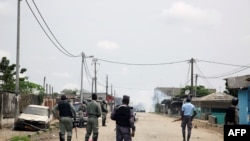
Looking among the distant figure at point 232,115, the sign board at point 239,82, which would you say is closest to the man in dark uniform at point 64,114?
the distant figure at point 232,115

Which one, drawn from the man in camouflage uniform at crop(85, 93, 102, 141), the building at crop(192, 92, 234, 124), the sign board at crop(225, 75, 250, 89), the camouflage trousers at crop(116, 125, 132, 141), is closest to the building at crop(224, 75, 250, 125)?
the sign board at crop(225, 75, 250, 89)

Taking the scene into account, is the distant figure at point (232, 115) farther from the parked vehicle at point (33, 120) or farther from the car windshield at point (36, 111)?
the car windshield at point (36, 111)

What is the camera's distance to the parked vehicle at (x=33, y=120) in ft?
93.0

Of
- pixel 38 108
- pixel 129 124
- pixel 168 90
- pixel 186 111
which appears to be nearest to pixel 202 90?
pixel 168 90

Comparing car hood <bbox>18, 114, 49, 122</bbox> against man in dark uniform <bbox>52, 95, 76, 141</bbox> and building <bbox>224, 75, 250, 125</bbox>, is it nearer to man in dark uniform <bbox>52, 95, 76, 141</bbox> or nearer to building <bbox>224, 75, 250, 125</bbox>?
building <bbox>224, 75, 250, 125</bbox>

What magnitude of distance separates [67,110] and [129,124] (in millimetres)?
3929

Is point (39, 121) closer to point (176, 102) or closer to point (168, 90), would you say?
point (176, 102)

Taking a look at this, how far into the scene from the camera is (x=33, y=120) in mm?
28484

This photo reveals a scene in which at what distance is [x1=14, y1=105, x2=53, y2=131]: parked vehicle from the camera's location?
28.3 metres

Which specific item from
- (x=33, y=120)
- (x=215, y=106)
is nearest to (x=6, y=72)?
(x=215, y=106)

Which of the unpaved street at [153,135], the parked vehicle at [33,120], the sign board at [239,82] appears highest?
the sign board at [239,82]

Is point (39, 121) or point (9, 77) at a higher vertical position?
point (9, 77)

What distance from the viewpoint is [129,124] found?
13.2m

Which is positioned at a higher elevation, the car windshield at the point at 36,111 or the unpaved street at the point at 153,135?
the car windshield at the point at 36,111
